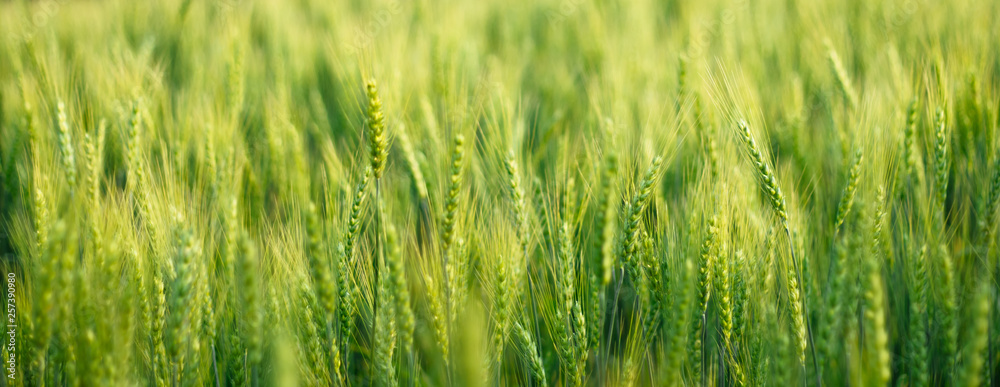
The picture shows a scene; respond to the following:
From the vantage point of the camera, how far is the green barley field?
957mm

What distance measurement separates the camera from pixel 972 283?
1255mm

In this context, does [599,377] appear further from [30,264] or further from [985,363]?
[30,264]

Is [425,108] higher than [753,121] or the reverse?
higher

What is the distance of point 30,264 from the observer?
129 centimetres

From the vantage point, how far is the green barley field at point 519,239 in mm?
957

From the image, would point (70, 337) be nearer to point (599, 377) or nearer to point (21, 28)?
point (599, 377)

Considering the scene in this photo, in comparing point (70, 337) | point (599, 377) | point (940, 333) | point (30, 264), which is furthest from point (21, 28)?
point (940, 333)

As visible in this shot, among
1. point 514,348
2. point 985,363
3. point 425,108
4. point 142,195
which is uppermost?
point 425,108

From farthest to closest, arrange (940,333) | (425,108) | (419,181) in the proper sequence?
(425,108) < (419,181) < (940,333)

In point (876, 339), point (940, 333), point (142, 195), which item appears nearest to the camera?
point (876, 339)

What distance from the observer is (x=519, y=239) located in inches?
52.7

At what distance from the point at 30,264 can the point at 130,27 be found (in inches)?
122

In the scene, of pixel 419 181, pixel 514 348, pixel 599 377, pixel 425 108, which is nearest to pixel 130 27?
pixel 425 108

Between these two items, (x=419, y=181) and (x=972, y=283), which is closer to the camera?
(x=972, y=283)
